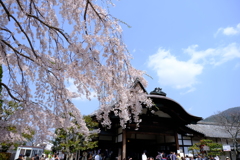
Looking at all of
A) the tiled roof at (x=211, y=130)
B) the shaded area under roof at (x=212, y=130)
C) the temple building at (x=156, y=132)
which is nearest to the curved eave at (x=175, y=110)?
the temple building at (x=156, y=132)

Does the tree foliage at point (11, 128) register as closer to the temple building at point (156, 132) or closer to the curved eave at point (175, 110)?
the temple building at point (156, 132)

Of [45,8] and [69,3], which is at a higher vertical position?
[45,8]

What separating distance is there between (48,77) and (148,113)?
8402 millimetres

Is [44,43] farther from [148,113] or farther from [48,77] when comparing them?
[148,113]

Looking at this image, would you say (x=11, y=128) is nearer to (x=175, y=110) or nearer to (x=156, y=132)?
(x=156, y=132)

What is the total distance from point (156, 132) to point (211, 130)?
368 inches

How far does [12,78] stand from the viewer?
3838 mm

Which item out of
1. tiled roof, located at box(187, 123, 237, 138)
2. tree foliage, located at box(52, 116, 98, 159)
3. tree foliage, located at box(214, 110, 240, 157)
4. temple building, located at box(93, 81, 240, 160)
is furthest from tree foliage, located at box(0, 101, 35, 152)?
tree foliage, located at box(214, 110, 240, 157)

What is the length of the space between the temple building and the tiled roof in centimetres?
279

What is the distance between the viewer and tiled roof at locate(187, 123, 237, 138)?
1515cm

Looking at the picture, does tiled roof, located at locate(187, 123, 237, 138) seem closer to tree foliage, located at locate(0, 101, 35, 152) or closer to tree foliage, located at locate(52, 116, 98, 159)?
tree foliage, located at locate(52, 116, 98, 159)

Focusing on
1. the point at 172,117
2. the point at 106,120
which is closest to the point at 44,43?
the point at 106,120

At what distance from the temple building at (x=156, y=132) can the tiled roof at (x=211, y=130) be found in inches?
110

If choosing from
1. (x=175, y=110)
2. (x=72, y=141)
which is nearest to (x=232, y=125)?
(x=175, y=110)
